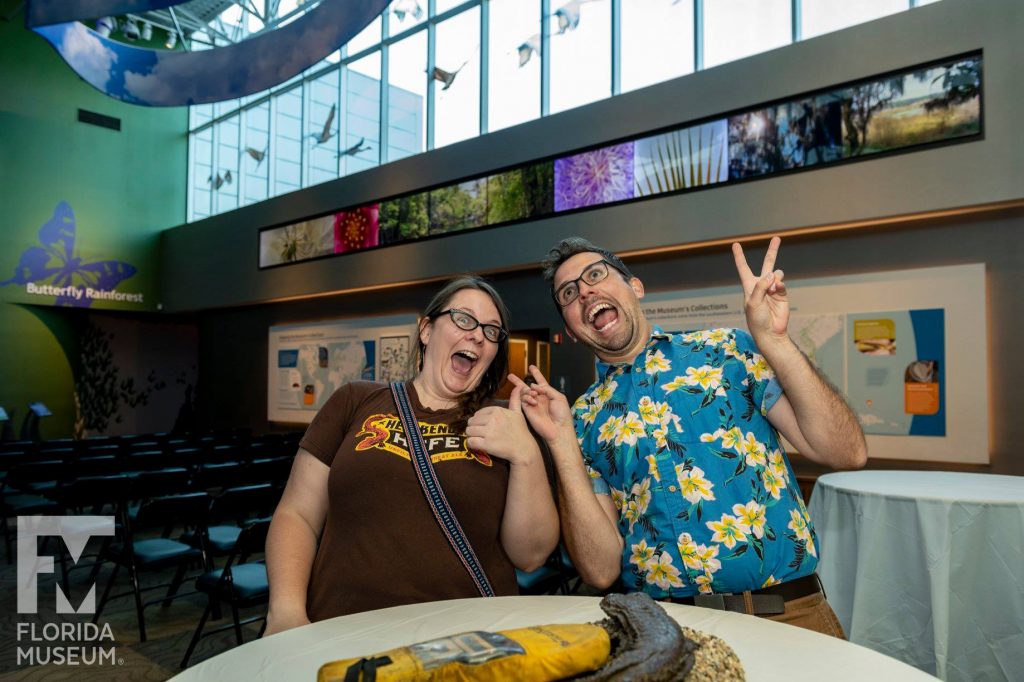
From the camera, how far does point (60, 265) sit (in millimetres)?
11117

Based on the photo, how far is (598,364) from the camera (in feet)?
5.74

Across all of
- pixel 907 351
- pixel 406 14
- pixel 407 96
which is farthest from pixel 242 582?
pixel 406 14

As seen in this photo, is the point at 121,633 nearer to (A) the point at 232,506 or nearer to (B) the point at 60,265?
(A) the point at 232,506

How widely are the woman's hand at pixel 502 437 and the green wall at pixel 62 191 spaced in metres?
12.6

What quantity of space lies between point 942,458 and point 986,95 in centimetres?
278

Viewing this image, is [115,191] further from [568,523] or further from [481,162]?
[568,523]

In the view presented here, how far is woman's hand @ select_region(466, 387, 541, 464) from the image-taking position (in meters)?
1.38

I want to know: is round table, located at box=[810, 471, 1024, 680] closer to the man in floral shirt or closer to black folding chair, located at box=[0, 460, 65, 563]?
the man in floral shirt

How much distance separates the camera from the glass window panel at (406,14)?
9.08 metres

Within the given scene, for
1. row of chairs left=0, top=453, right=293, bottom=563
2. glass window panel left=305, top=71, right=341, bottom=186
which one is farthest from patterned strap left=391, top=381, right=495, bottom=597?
glass window panel left=305, top=71, right=341, bottom=186

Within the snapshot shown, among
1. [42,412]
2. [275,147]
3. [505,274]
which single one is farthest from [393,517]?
[42,412]

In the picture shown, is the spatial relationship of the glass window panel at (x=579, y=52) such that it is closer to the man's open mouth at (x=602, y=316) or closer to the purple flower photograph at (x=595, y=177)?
the purple flower photograph at (x=595, y=177)

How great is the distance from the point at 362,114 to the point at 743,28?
5923mm

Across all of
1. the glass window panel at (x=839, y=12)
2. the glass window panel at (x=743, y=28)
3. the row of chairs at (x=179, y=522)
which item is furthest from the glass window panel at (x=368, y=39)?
the row of chairs at (x=179, y=522)
